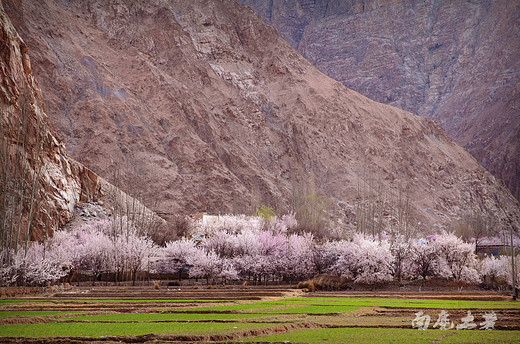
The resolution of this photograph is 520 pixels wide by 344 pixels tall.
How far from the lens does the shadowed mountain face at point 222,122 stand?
84812 mm

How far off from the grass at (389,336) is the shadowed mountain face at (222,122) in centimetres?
6152

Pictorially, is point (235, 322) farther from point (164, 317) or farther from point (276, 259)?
point (276, 259)

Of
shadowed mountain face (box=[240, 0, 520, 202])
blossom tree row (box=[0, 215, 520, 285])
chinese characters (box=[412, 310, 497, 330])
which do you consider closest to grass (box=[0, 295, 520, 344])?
chinese characters (box=[412, 310, 497, 330])

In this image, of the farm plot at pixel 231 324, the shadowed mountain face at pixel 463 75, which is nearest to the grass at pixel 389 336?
the farm plot at pixel 231 324

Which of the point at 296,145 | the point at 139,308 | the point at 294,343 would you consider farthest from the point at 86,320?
the point at 296,145

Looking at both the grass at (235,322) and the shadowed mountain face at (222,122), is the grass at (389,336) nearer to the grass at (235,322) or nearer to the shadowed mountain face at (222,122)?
the grass at (235,322)

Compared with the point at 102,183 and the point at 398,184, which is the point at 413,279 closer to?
the point at 102,183

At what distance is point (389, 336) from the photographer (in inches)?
594

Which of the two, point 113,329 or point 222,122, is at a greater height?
point 222,122

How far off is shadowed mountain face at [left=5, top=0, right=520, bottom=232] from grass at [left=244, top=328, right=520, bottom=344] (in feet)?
202

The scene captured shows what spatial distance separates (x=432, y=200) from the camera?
102m

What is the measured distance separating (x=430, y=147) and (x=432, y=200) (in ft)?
56.6

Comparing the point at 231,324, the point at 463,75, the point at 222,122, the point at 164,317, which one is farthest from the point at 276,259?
the point at 463,75

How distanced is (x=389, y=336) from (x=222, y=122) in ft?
283
